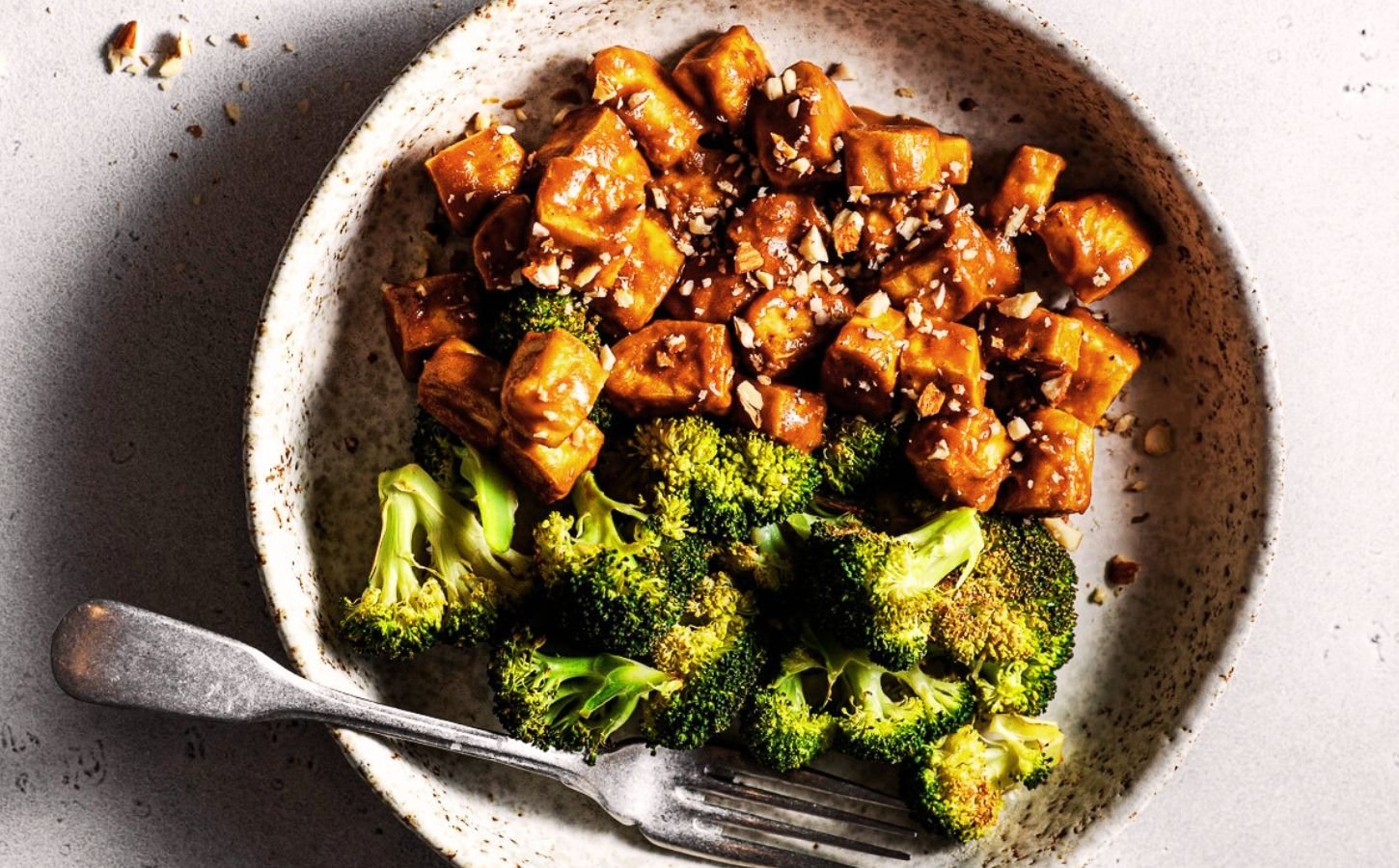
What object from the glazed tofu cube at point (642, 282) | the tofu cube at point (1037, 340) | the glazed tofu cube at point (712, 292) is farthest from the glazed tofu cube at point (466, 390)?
the tofu cube at point (1037, 340)

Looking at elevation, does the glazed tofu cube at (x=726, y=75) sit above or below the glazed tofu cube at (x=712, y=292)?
above

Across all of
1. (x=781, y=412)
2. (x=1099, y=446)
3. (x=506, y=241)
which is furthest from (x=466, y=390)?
(x=1099, y=446)

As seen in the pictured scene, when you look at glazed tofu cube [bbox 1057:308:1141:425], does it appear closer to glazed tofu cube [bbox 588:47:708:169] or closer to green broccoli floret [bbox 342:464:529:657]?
glazed tofu cube [bbox 588:47:708:169]

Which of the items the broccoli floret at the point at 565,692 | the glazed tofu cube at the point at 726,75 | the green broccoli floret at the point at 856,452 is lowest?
the broccoli floret at the point at 565,692

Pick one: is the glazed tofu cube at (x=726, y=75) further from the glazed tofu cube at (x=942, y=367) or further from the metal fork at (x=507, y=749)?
the metal fork at (x=507, y=749)

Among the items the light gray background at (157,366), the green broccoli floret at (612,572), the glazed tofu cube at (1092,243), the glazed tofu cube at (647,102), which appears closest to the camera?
the green broccoli floret at (612,572)

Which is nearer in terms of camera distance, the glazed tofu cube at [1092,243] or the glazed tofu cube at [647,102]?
the glazed tofu cube at [647,102]

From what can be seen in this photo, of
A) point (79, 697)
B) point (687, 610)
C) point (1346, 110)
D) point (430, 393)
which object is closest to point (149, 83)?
point (430, 393)

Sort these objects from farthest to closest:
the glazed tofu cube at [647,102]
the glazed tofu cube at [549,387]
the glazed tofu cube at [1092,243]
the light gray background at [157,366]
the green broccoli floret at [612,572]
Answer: the light gray background at [157,366] < the glazed tofu cube at [1092,243] < the glazed tofu cube at [647,102] < the green broccoli floret at [612,572] < the glazed tofu cube at [549,387]
